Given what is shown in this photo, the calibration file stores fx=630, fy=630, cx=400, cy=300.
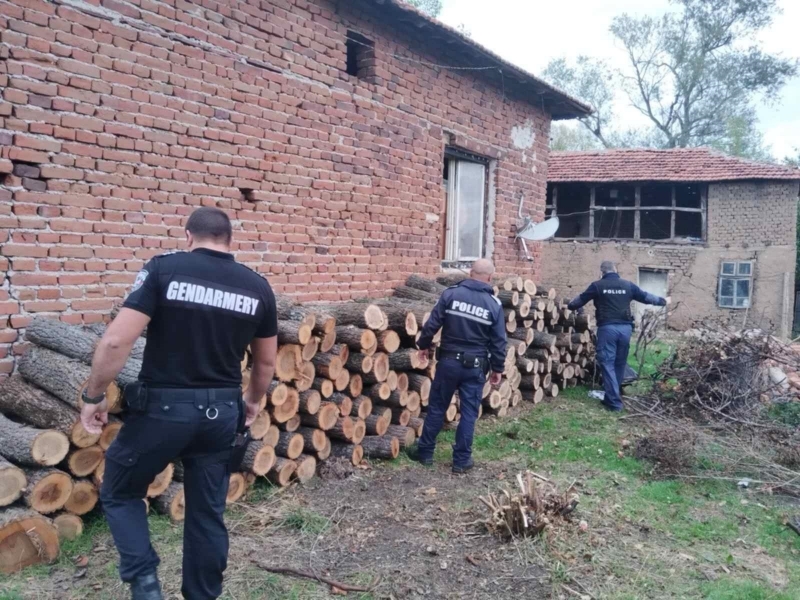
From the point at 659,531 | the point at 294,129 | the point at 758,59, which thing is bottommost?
the point at 659,531

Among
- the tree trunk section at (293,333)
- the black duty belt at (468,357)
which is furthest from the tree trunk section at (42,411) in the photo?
the black duty belt at (468,357)

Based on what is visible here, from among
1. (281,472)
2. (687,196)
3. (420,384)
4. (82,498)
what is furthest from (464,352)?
(687,196)

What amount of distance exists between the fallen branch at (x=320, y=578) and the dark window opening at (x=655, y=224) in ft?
61.4

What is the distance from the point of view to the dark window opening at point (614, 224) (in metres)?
20.5

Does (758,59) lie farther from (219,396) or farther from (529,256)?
(219,396)

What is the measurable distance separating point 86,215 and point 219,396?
99.1 inches

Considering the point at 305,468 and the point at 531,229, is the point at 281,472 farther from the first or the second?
the point at 531,229

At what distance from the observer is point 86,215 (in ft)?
15.8

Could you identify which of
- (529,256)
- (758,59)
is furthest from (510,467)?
(758,59)

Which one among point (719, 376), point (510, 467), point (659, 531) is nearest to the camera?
point (659, 531)

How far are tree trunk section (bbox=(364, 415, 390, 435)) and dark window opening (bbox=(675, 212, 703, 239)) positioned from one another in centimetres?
1673

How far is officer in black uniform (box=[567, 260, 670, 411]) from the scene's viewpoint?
329 inches

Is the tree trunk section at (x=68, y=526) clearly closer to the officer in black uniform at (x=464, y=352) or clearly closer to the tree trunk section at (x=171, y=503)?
the tree trunk section at (x=171, y=503)

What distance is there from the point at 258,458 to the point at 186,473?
1.81m
